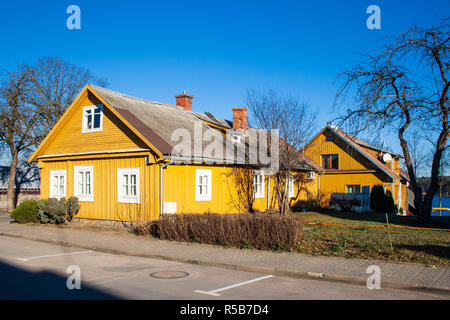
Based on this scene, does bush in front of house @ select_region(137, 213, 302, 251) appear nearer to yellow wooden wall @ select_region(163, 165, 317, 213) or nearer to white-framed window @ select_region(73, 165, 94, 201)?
yellow wooden wall @ select_region(163, 165, 317, 213)

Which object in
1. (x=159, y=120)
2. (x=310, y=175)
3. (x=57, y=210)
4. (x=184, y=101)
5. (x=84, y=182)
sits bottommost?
(x=57, y=210)

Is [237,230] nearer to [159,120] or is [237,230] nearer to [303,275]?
[303,275]

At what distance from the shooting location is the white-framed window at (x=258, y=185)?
73.3 feet

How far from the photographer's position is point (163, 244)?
13.2 metres

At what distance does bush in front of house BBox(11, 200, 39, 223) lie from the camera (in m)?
19.6

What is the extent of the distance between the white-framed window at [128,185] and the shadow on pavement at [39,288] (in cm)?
814

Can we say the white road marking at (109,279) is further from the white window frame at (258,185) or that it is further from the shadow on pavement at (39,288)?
the white window frame at (258,185)

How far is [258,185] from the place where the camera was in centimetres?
2291

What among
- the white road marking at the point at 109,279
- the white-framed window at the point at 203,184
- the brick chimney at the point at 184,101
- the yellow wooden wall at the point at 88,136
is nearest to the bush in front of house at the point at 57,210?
the yellow wooden wall at the point at 88,136

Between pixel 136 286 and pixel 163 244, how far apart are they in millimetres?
5288

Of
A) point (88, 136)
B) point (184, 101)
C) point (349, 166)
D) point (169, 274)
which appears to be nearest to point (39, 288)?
point (169, 274)

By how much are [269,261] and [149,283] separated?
3368 mm
